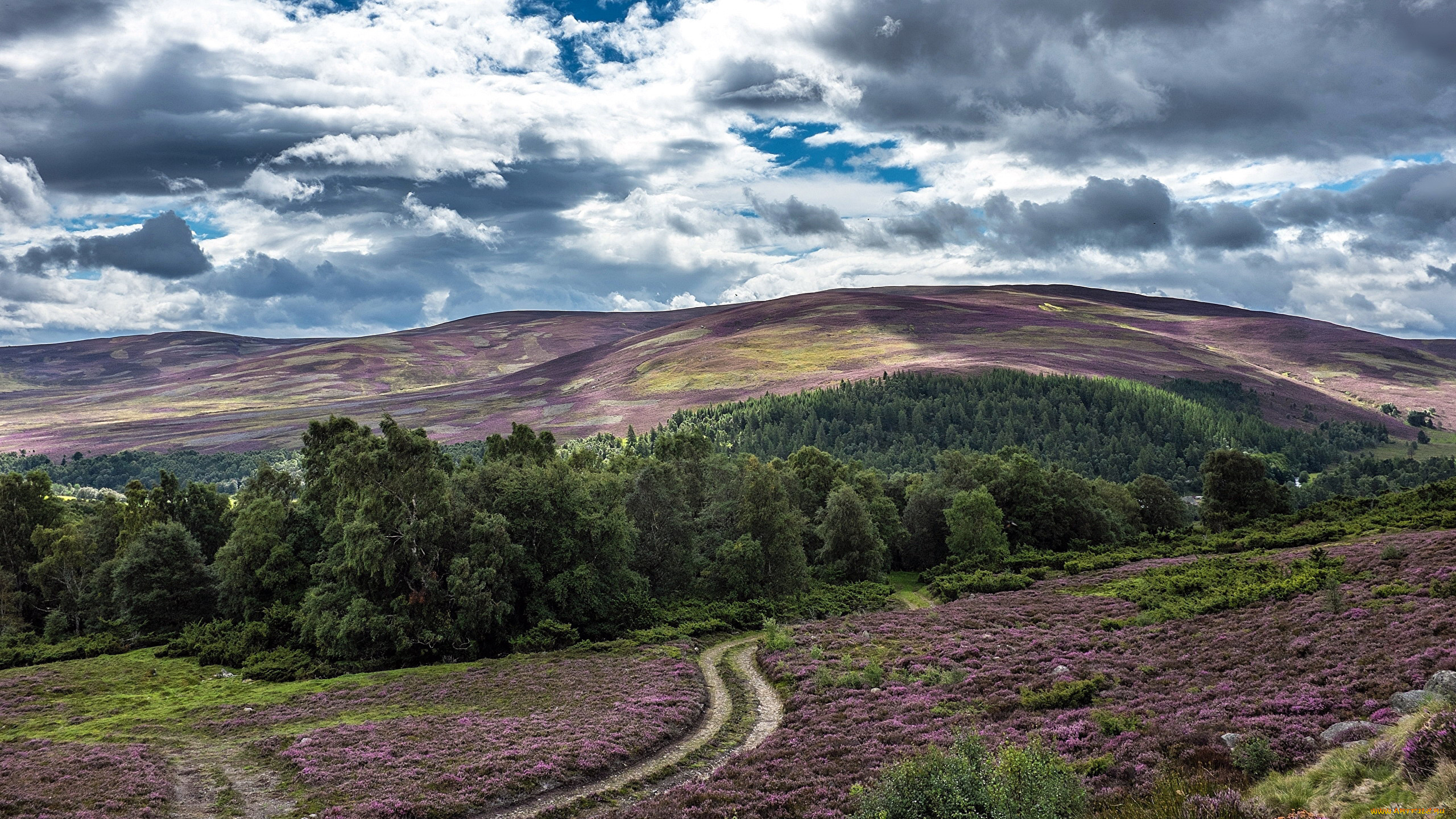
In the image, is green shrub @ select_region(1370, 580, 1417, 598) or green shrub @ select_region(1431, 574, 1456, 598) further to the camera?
green shrub @ select_region(1370, 580, 1417, 598)

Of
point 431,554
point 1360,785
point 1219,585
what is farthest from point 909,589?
point 1360,785

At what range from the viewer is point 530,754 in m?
31.3

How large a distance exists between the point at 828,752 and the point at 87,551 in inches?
3386

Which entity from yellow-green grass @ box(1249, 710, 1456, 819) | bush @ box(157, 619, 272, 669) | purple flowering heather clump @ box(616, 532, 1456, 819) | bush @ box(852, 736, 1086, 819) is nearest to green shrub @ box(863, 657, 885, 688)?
purple flowering heather clump @ box(616, 532, 1456, 819)

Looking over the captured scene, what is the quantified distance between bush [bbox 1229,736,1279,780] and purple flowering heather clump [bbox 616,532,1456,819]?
1.26 ft

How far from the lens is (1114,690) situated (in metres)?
31.1

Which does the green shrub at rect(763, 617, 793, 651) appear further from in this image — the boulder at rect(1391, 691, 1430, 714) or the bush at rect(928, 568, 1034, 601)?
the boulder at rect(1391, 691, 1430, 714)

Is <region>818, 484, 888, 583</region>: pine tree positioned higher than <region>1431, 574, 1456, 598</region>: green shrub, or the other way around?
<region>1431, 574, 1456, 598</region>: green shrub

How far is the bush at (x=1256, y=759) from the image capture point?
62.0 ft

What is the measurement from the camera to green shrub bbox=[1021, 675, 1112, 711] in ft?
99.6

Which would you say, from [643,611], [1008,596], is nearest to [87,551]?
[643,611]

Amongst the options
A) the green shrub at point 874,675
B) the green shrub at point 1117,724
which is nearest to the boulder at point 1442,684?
the green shrub at point 1117,724

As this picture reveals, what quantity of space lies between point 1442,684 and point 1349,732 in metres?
3.81

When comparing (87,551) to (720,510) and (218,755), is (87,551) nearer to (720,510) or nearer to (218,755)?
(218,755)
